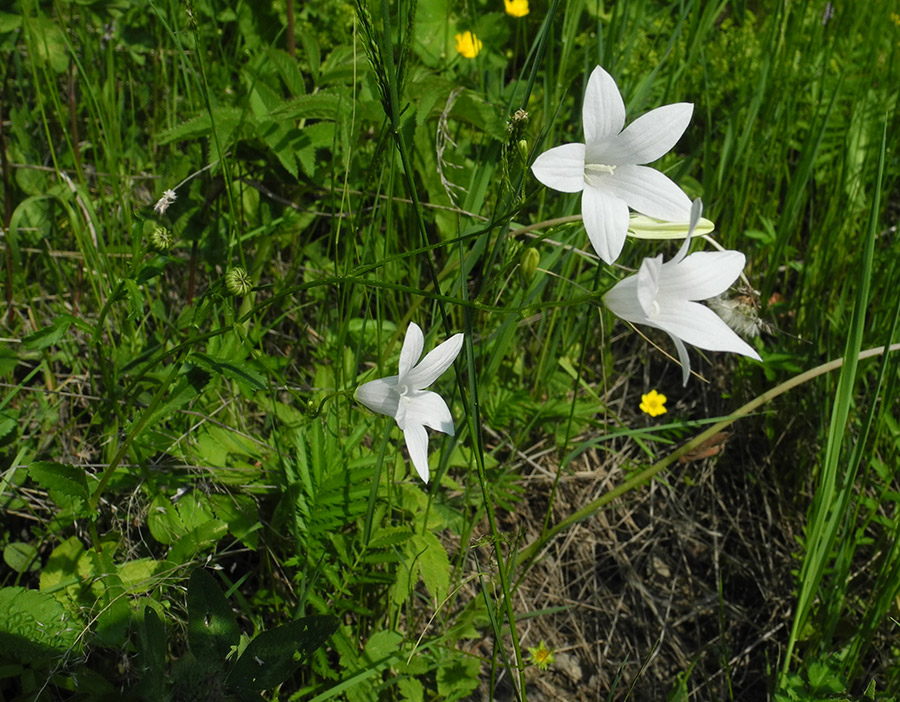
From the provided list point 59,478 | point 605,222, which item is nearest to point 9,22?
point 59,478

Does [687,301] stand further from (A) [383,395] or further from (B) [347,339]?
(B) [347,339]

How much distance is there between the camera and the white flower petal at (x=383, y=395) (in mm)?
1392

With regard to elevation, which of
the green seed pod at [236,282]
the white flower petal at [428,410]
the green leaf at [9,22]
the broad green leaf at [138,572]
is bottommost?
the broad green leaf at [138,572]

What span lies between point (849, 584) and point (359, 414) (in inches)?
61.4

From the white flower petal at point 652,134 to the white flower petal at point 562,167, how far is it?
Answer: 135 millimetres

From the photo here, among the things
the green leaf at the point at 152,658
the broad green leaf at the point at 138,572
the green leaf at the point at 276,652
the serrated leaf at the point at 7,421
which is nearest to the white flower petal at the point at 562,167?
the green leaf at the point at 276,652

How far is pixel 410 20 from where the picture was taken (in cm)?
127

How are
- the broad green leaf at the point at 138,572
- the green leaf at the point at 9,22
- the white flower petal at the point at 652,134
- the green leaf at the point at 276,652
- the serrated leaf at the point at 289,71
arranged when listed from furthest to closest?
the green leaf at the point at 9,22 < the serrated leaf at the point at 289,71 < the broad green leaf at the point at 138,572 < the green leaf at the point at 276,652 < the white flower petal at the point at 652,134

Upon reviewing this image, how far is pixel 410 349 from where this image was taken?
133 cm

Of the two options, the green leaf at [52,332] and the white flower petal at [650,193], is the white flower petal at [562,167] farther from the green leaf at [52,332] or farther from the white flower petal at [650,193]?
the green leaf at [52,332]

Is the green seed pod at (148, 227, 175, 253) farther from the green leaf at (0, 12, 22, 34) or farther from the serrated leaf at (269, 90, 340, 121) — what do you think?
the green leaf at (0, 12, 22, 34)

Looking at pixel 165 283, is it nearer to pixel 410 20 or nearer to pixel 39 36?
pixel 39 36

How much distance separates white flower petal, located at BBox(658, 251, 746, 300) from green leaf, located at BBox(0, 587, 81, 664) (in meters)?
1.29

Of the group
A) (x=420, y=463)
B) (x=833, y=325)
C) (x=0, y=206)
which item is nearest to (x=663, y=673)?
(x=833, y=325)
